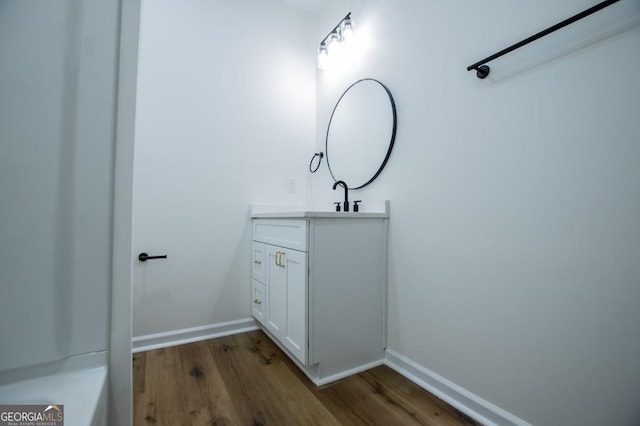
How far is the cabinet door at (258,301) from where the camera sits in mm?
1825

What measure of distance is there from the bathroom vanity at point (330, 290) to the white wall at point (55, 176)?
2.92 ft

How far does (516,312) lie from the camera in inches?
40.8

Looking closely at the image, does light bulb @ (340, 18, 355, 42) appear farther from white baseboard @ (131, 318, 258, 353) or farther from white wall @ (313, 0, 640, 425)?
white baseboard @ (131, 318, 258, 353)

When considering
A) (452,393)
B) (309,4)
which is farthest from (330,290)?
(309,4)

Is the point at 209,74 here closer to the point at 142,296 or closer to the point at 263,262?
the point at 263,262

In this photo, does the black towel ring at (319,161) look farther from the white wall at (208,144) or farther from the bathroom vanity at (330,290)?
the bathroom vanity at (330,290)

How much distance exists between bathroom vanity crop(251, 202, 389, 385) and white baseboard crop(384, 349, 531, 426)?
5.1 inches

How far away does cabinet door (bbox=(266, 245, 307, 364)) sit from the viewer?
4.46 feet

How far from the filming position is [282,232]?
1.59m

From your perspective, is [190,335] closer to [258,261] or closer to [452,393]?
[258,261]

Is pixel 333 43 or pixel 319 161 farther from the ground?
pixel 333 43
